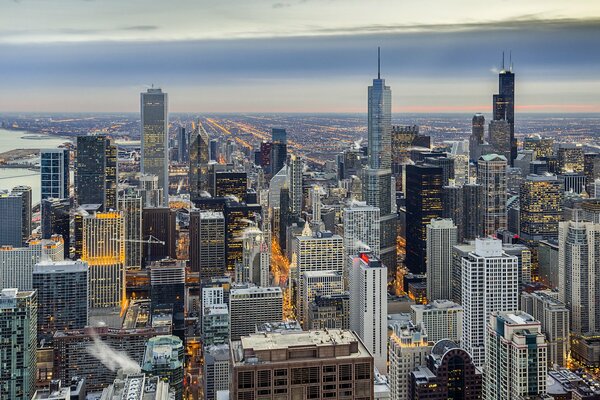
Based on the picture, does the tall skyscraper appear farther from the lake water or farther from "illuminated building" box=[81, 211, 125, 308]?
"illuminated building" box=[81, 211, 125, 308]

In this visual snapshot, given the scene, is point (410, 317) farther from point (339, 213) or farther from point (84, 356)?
point (339, 213)

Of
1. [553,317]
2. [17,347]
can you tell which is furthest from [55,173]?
[553,317]

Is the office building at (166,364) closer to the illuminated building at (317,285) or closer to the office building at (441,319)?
the office building at (441,319)

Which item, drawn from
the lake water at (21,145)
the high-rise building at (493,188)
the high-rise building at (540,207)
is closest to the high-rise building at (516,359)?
the lake water at (21,145)

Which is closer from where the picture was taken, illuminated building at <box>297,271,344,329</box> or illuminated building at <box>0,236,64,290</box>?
illuminated building at <box>0,236,64,290</box>

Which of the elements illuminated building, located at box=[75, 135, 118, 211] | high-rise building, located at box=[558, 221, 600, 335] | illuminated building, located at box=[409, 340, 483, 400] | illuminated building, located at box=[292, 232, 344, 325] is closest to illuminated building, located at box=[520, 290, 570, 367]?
high-rise building, located at box=[558, 221, 600, 335]

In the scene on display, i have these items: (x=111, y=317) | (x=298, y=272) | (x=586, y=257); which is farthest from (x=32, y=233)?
(x=586, y=257)
